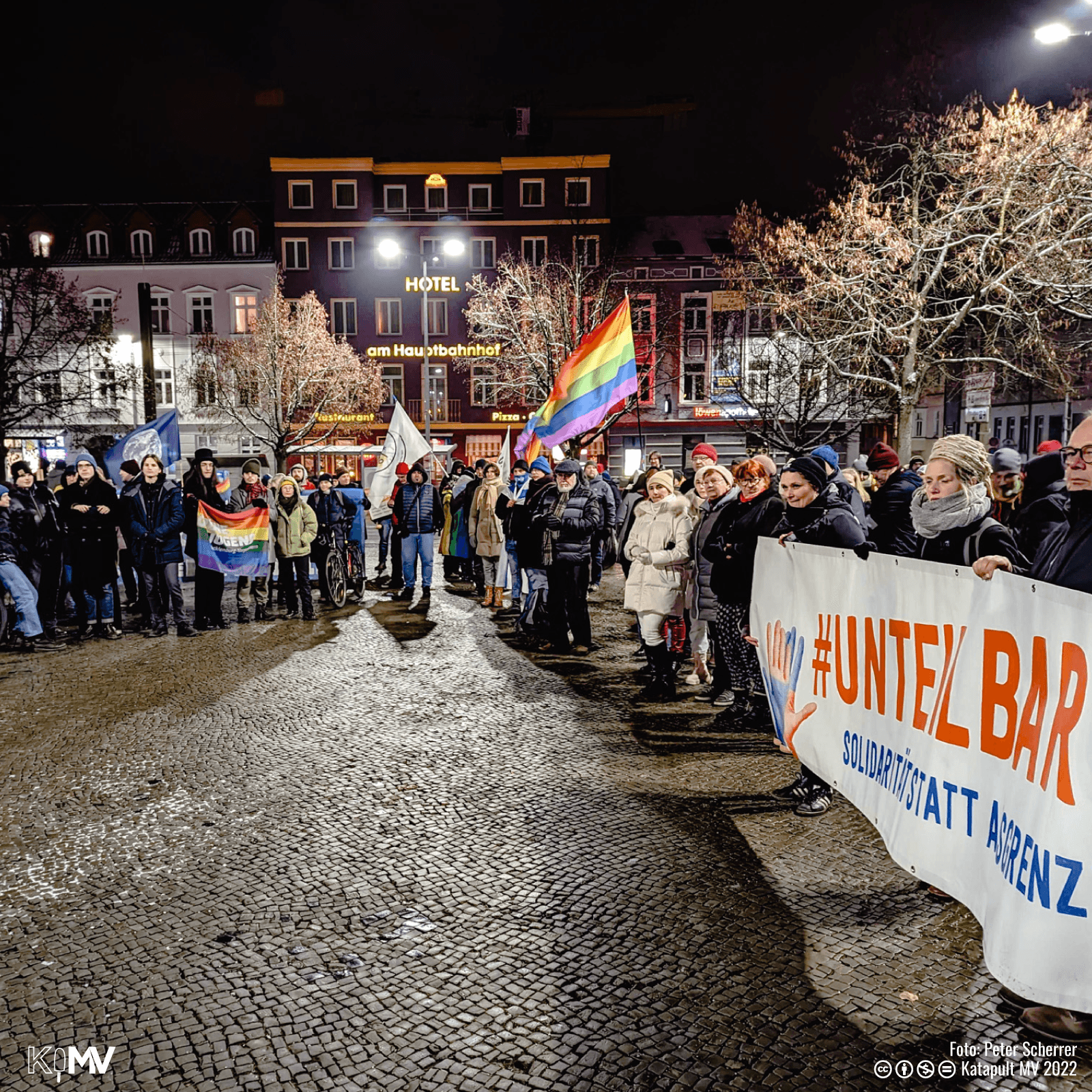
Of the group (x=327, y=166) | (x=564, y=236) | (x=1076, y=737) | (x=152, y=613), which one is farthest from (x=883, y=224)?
(x=327, y=166)

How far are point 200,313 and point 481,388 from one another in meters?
16.4

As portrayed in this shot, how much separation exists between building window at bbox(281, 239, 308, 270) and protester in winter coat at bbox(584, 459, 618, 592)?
39605 mm

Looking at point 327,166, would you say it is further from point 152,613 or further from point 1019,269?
point 152,613

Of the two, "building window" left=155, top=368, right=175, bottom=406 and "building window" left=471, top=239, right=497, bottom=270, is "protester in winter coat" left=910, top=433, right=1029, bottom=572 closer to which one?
"building window" left=471, top=239, right=497, bottom=270

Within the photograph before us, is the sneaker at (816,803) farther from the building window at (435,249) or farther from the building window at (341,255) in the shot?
the building window at (341,255)

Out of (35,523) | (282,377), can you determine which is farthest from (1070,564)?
(282,377)

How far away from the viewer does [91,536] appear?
33.9 ft

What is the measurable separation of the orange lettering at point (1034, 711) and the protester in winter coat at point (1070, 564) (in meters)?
0.29

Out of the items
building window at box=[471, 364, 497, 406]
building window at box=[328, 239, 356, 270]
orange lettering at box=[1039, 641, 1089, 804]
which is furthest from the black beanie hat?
building window at box=[328, 239, 356, 270]

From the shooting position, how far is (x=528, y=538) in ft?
33.8

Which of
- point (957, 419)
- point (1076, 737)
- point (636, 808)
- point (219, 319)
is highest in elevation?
point (219, 319)

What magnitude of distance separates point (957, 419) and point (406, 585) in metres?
43.7

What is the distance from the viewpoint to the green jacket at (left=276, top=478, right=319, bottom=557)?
37.9 ft

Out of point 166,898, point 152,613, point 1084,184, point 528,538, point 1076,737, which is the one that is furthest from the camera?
point 1084,184
